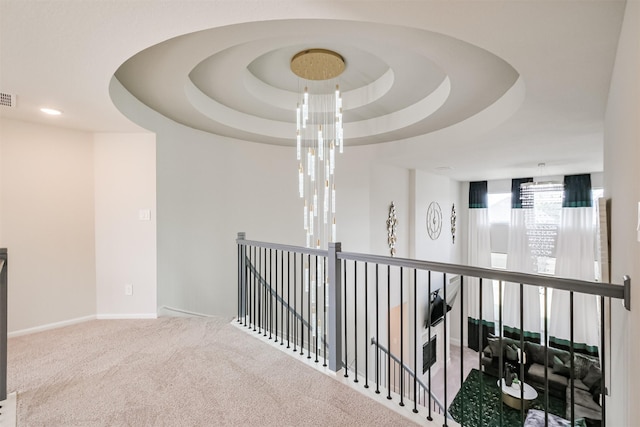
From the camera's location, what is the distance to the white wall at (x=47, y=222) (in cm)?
312

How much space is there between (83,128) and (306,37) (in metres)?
2.70

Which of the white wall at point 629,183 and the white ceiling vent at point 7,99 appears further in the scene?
the white ceiling vent at point 7,99

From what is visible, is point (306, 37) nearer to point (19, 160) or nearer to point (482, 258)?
point (19, 160)

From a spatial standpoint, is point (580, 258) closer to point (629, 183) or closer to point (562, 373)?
point (562, 373)

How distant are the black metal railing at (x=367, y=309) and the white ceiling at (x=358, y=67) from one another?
4.31 ft

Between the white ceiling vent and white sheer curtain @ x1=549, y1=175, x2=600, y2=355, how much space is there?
8638 mm

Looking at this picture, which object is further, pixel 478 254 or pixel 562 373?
pixel 478 254

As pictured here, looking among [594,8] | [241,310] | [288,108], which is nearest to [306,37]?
[288,108]

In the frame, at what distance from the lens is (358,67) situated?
10.4 ft

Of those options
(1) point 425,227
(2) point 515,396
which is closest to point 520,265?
(1) point 425,227

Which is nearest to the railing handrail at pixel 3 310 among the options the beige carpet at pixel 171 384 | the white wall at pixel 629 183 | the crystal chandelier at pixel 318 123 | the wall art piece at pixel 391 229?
the beige carpet at pixel 171 384

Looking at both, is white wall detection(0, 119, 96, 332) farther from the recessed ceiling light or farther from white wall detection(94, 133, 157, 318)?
the recessed ceiling light

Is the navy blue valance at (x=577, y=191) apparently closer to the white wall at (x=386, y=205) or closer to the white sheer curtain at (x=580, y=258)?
the white sheer curtain at (x=580, y=258)

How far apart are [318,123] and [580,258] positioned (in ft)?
20.0
